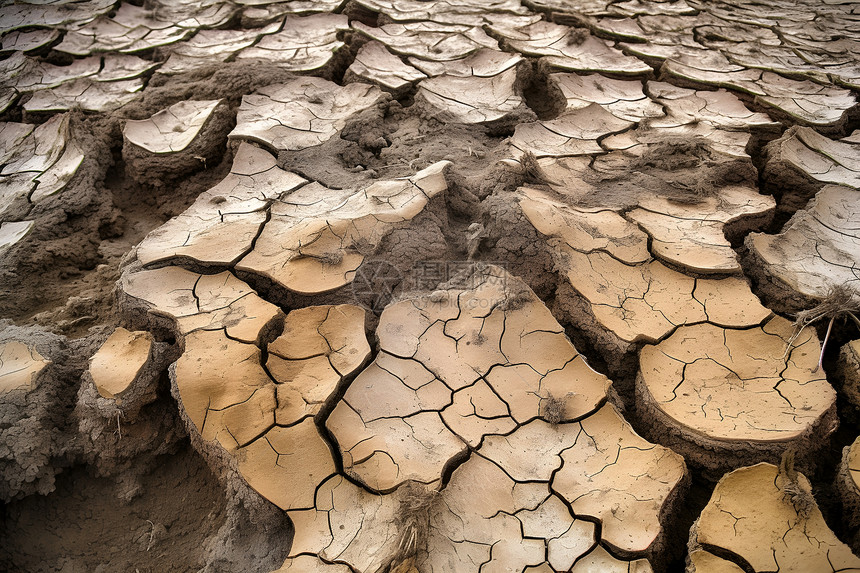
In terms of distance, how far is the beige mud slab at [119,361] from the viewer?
1.67m

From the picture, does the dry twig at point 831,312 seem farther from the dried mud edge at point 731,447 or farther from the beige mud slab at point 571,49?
the beige mud slab at point 571,49

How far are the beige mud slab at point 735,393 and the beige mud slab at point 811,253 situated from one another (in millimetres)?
185

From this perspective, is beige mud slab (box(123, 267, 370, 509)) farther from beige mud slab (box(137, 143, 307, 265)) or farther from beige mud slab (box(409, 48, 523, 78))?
beige mud slab (box(409, 48, 523, 78))

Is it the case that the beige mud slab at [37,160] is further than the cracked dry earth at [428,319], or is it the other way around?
the beige mud slab at [37,160]

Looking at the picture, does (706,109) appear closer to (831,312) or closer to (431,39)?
(831,312)

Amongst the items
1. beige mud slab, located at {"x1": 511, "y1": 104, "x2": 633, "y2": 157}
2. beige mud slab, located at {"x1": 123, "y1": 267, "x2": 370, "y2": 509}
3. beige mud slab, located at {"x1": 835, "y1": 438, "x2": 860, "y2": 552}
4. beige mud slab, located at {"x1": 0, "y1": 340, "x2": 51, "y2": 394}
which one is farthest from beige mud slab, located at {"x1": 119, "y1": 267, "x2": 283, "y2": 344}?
beige mud slab, located at {"x1": 835, "y1": 438, "x2": 860, "y2": 552}

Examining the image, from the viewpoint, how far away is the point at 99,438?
1.65m

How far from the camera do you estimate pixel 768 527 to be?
133cm

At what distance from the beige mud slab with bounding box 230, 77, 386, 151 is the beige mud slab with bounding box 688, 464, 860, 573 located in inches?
86.7

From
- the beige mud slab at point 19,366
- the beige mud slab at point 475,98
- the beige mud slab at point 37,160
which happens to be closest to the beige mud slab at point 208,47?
the beige mud slab at point 37,160

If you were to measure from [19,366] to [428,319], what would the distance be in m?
1.32

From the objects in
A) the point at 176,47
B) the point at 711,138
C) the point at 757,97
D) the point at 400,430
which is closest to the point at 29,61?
the point at 176,47

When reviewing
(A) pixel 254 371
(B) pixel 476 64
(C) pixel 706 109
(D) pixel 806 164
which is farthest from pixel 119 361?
(C) pixel 706 109

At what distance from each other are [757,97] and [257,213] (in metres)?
2.74
